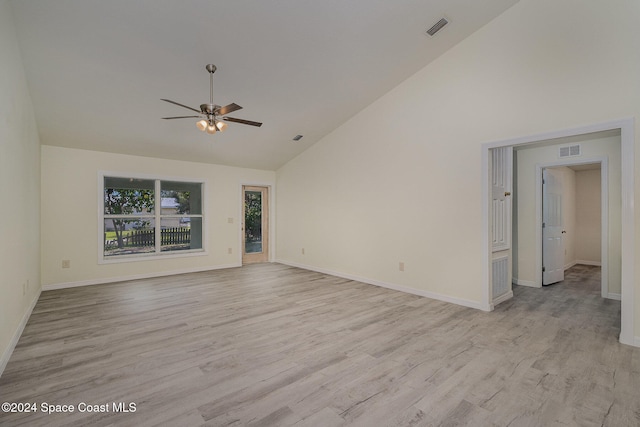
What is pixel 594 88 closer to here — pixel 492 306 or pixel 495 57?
pixel 495 57

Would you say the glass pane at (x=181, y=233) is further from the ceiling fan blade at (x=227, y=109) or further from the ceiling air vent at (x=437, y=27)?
the ceiling air vent at (x=437, y=27)

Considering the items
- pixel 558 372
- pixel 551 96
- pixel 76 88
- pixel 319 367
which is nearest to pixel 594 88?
pixel 551 96

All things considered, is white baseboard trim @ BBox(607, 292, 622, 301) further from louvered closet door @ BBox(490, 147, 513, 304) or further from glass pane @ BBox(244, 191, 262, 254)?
A: glass pane @ BBox(244, 191, 262, 254)

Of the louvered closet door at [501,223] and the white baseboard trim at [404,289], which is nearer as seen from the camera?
the white baseboard trim at [404,289]

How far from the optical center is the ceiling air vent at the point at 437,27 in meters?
3.57

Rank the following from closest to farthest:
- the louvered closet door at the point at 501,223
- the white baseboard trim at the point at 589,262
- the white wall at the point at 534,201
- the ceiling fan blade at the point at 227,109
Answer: the ceiling fan blade at the point at 227,109 → the louvered closet door at the point at 501,223 → the white wall at the point at 534,201 → the white baseboard trim at the point at 589,262

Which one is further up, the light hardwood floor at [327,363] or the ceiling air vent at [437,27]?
the ceiling air vent at [437,27]

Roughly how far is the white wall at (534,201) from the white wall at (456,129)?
195 centimetres

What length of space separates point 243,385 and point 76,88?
4050 mm

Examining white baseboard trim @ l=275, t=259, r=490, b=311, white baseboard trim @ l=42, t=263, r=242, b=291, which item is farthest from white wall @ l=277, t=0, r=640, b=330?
white baseboard trim @ l=42, t=263, r=242, b=291

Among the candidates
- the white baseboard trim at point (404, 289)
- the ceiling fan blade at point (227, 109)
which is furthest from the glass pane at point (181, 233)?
the ceiling fan blade at point (227, 109)

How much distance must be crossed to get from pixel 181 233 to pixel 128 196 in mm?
1258

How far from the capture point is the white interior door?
5.18 meters

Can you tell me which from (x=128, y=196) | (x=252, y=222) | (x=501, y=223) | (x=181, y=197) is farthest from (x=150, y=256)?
(x=501, y=223)
